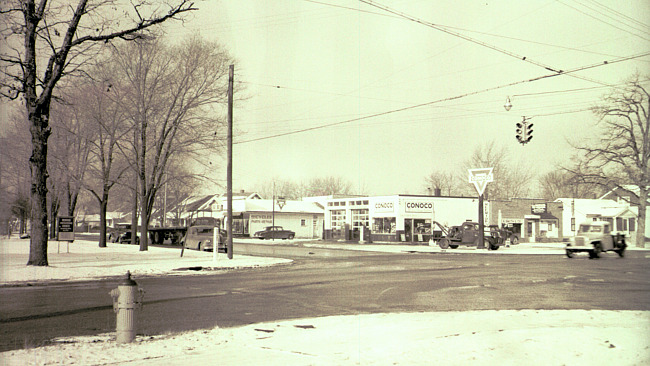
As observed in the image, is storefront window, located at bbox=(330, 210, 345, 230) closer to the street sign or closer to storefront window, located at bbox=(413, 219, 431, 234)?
storefront window, located at bbox=(413, 219, 431, 234)

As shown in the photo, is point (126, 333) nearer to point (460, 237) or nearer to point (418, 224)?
point (460, 237)

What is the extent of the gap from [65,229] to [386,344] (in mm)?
24748

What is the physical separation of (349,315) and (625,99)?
138 feet

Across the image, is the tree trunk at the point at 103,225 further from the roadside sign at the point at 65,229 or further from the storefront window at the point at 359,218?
the storefront window at the point at 359,218

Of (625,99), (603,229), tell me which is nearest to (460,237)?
(603,229)

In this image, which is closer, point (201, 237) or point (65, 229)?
point (65, 229)

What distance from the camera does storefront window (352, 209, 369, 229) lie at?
66.4m

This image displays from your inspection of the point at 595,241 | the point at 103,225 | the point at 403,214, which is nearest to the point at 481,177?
the point at 403,214

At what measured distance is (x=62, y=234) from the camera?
28.7 metres

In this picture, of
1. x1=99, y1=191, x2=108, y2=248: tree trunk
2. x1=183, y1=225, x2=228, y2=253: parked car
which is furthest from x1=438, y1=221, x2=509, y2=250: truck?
x1=99, y1=191, x2=108, y2=248: tree trunk

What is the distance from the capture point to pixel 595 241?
102 feet

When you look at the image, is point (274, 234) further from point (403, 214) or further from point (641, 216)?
point (641, 216)

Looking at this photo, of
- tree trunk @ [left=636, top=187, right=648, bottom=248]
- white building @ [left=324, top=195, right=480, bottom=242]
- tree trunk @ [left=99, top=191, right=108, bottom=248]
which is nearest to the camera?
tree trunk @ [left=99, top=191, right=108, bottom=248]

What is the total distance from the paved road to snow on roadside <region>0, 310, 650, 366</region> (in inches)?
41.6
